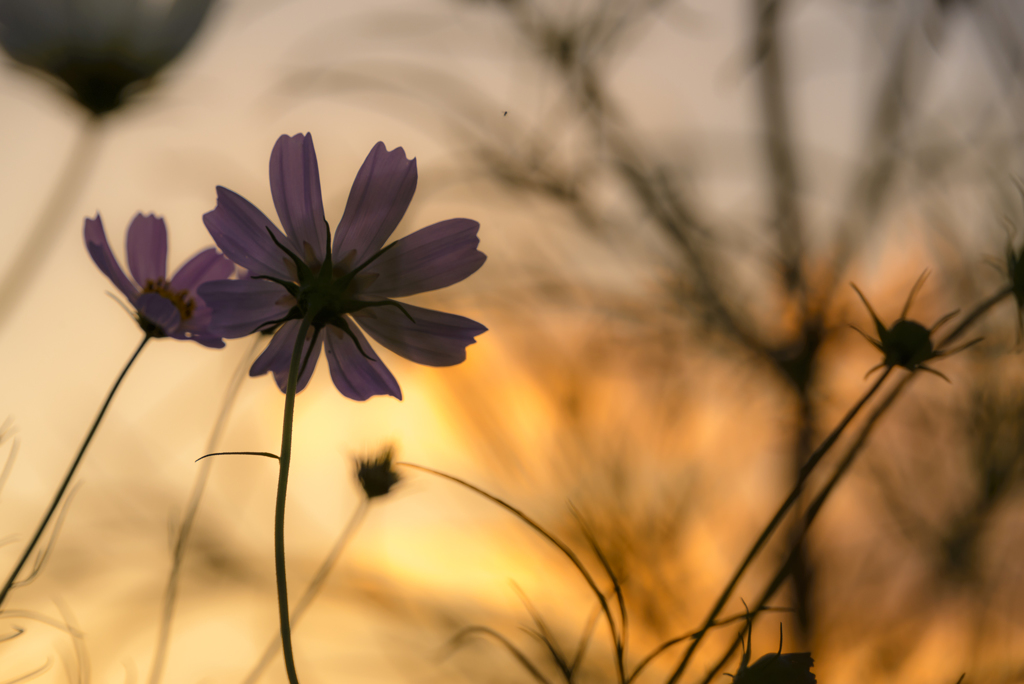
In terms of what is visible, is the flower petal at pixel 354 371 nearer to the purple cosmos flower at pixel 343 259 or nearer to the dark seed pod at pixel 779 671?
the purple cosmos flower at pixel 343 259

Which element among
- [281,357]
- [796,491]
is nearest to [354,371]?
[281,357]

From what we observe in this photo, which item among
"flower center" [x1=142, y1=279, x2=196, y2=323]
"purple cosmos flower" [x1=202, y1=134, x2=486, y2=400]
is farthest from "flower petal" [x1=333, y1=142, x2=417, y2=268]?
"flower center" [x1=142, y1=279, x2=196, y2=323]

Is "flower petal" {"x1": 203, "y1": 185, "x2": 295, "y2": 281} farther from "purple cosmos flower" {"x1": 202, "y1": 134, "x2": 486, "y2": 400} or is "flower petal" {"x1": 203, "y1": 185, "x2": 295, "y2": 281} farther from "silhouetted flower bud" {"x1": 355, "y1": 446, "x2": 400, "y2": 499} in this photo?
"silhouetted flower bud" {"x1": 355, "y1": 446, "x2": 400, "y2": 499}

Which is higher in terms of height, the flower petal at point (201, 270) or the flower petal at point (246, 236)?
the flower petal at point (201, 270)

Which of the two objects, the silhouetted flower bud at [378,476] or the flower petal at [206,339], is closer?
the flower petal at [206,339]

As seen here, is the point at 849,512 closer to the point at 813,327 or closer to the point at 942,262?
the point at 813,327

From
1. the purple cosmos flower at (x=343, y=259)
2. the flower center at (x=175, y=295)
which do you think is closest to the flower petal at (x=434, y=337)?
the purple cosmos flower at (x=343, y=259)

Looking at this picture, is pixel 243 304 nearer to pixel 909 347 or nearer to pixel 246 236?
pixel 246 236
